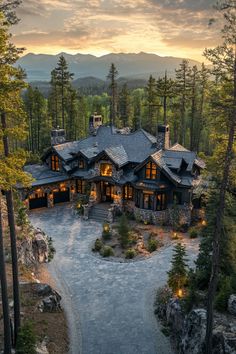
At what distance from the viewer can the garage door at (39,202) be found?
3688 centimetres

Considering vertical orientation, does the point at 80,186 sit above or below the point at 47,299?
above

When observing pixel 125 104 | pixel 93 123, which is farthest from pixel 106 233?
pixel 125 104

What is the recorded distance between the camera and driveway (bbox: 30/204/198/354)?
1717 cm

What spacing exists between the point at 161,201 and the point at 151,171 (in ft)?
10.6

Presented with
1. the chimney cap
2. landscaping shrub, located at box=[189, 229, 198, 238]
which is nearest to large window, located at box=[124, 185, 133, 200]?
the chimney cap

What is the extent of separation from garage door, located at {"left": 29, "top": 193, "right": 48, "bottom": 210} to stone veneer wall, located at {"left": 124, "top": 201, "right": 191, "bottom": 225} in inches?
429

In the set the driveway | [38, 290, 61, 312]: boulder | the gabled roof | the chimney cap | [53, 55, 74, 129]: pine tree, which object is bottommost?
the driveway

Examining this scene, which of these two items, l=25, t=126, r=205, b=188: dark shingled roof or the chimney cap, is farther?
the chimney cap

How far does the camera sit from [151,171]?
33.1m

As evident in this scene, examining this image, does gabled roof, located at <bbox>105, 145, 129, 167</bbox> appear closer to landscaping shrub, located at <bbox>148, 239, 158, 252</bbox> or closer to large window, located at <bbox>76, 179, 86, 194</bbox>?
large window, located at <bbox>76, 179, 86, 194</bbox>

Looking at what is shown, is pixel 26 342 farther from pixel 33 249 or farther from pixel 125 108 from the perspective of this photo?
pixel 125 108

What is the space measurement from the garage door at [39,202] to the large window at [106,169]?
7.37 metres

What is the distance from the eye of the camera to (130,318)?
1905 centimetres

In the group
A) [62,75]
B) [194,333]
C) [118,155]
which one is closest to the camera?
[194,333]
